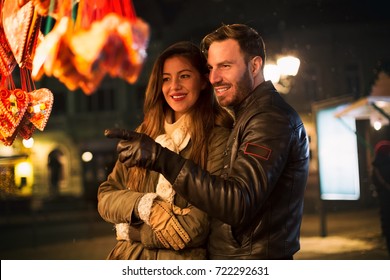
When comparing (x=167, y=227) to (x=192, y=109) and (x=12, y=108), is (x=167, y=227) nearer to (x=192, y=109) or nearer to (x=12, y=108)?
(x=192, y=109)

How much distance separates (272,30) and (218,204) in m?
1.46

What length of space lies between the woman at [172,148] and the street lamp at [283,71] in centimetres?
74

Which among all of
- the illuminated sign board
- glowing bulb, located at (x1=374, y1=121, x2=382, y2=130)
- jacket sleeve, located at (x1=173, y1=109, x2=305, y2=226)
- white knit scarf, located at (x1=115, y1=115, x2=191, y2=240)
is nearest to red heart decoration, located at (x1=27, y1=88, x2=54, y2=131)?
white knit scarf, located at (x1=115, y1=115, x2=191, y2=240)

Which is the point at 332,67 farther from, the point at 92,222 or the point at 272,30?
the point at 92,222

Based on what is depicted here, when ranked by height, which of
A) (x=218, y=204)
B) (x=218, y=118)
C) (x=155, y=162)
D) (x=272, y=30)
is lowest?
(x=218, y=204)

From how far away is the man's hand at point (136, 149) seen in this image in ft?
5.09

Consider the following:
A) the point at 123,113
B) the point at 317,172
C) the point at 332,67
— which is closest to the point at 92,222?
the point at 123,113

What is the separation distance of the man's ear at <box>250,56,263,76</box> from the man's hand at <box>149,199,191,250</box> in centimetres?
55

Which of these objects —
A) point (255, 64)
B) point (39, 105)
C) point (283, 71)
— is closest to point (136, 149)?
point (255, 64)

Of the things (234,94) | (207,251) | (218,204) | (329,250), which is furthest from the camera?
(329,250)

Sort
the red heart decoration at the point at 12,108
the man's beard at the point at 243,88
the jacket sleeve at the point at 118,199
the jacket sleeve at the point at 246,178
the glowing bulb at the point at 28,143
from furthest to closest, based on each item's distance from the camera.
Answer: the glowing bulb at the point at 28,143 < the red heart decoration at the point at 12,108 < the jacket sleeve at the point at 118,199 < the man's beard at the point at 243,88 < the jacket sleeve at the point at 246,178

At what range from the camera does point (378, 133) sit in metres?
2.69

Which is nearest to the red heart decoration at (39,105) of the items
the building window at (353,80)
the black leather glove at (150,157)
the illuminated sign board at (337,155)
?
the black leather glove at (150,157)

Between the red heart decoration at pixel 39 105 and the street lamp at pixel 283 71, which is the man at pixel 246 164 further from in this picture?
the red heart decoration at pixel 39 105
